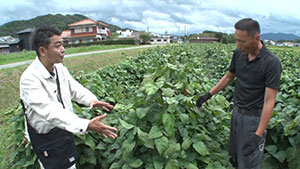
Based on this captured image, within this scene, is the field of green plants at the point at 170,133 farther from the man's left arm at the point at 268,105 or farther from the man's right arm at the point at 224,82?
the man's left arm at the point at 268,105

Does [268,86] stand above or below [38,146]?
above

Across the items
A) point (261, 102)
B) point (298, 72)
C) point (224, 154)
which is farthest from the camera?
point (298, 72)

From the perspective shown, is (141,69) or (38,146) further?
(141,69)

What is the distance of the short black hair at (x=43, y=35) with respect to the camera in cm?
199

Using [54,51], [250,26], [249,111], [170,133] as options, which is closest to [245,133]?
[249,111]

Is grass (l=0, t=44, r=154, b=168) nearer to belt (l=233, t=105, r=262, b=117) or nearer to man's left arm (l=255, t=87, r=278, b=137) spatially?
belt (l=233, t=105, r=262, b=117)

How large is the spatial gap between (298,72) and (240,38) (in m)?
3.43

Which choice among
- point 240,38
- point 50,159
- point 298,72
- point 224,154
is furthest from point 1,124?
point 298,72

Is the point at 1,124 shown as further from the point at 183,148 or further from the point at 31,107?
the point at 183,148

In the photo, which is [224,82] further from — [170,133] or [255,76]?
[170,133]

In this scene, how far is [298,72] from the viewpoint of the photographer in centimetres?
480

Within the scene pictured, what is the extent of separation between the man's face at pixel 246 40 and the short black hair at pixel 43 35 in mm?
1737

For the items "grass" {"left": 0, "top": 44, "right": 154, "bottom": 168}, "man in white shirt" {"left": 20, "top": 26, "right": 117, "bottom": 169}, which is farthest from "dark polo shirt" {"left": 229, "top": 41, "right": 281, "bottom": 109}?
"grass" {"left": 0, "top": 44, "right": 154, "bottom": 168}

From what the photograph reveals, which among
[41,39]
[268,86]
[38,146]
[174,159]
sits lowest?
[174,159]
